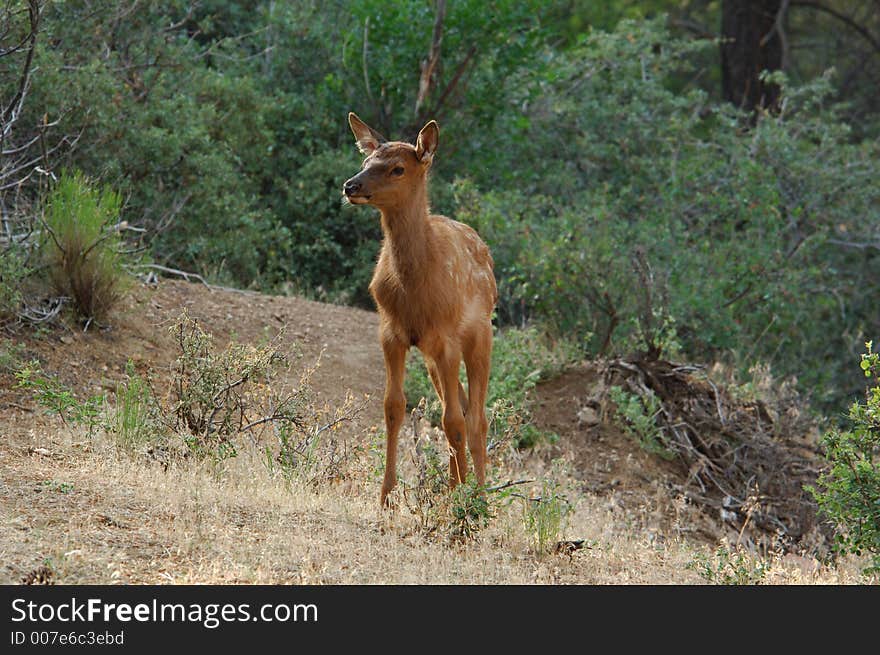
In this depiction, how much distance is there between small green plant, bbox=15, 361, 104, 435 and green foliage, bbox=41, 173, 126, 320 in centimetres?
115

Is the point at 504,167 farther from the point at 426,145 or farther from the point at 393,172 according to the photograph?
the point at 393,172

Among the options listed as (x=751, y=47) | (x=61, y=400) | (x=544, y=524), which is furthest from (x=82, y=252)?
(x=751, y=47)

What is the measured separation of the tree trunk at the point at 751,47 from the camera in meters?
20.8

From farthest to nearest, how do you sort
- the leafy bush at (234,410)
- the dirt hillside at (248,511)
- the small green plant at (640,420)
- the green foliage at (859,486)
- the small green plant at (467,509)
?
the small green plant at (640,420)
the leafy bush at (234,410)
the green foliage at (859,486)
the small green plant at (467,509)
the dirt hillside at (248,511)

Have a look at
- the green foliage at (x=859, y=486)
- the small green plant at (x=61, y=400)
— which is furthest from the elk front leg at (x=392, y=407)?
the green foliage at (x=859, y=486)

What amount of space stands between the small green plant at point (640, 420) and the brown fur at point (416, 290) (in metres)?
3.35

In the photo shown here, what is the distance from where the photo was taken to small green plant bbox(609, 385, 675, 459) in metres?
11.0

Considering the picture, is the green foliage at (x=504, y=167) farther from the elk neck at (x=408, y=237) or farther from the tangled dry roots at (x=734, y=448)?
the elk neck at (x=408, y=237)

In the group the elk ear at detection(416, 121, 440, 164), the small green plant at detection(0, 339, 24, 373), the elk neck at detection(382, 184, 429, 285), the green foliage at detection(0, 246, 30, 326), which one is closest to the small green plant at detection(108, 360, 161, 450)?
the small green plant at detection(0, 339, 24, 373)

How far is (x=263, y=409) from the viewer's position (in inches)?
359

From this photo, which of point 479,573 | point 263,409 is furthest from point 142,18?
point 479,573

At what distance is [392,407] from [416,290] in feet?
2.47

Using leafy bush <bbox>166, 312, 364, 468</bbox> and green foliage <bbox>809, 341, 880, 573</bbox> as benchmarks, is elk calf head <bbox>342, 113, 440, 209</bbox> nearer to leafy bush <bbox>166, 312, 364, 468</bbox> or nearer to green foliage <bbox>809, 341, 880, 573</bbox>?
leafy bush <bbox>166, 312, 364, 468</bbox>

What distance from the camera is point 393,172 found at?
7379mm
